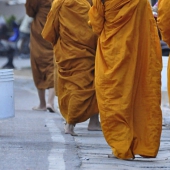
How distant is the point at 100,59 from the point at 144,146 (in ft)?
2.83

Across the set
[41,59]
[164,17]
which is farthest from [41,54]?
[164,17]

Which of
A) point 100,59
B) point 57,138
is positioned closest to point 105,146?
point 57,138

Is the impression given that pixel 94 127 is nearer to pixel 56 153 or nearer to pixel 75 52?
pixel 75 52

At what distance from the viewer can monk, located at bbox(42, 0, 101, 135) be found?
332 inches

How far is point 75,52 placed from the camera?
27.7 ft

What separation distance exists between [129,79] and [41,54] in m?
4.71

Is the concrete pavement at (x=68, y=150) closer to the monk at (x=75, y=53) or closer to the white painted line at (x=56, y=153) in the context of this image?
the white painted line at (x=56, y=153)

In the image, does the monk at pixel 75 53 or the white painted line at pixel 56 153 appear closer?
the white painted line at pixel 56 153

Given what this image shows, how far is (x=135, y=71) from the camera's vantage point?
6.73 meters

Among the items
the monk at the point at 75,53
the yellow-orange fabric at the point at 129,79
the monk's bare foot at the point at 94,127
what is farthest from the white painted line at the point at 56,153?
the yellow-orange fabric at the point at 129,79

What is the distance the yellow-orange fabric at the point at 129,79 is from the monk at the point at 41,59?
4319 mm

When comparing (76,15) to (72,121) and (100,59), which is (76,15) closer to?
(72,121)

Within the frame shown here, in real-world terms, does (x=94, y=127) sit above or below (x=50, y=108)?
above

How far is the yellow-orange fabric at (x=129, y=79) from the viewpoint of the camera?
6668 mm
